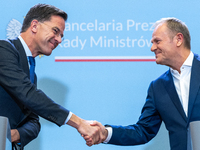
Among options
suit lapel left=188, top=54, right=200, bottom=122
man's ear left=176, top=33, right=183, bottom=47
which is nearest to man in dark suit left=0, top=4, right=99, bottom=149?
suit lapel left=188, top=54, right=200, bottom=122

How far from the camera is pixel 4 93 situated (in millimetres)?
2107

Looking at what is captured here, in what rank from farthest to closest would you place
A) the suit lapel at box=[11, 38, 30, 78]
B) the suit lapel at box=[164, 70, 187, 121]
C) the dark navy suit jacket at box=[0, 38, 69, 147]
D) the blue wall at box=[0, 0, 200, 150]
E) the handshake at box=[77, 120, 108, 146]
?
the blue wall at box=[0, 0, 200, 150] < the handshake at box=[77, 120, 108, 146] < the suit lapel at box=[164, 70, 187, 121] < the suit lapel at box=[11, 38, 30, 78] < the dark navy suit jacket at box=[0, 38, 69, 147]

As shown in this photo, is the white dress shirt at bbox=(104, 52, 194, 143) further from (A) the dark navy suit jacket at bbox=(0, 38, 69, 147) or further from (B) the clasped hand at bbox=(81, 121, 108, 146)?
(A) the dark navy suit jacket at bbox=(0, 38, 69, 147)

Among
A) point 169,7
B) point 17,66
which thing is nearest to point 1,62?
point 17,66

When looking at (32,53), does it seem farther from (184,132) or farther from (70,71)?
(184,132)

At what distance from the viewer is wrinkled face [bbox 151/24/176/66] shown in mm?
2533

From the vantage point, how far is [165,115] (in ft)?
8.04

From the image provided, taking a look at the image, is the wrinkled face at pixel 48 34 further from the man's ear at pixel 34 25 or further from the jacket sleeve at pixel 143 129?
the jacket sleeve at pixel 143 129

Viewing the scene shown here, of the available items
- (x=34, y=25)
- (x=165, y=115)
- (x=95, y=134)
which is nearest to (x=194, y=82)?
(x=165, y=115)

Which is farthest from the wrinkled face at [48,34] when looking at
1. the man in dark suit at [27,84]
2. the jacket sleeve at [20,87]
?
the jacket sleeve at [20,87]

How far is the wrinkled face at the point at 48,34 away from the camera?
7.99 feet

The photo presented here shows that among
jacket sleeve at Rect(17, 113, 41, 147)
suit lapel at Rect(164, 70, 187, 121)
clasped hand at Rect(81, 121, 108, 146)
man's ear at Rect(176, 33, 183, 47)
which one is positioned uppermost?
man's ear at Rect(176, 33, 183, 47)

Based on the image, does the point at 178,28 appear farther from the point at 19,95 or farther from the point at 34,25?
the point at 19,95

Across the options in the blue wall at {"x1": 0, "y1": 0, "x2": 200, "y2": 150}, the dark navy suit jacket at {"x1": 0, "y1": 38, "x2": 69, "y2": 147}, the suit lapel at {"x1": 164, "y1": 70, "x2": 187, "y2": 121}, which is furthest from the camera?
the blue wall at {"x1": 0, "y1": 0, "x2": 200, "y2": 150}
